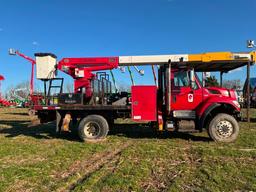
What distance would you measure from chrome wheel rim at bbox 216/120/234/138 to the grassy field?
0.46 meters

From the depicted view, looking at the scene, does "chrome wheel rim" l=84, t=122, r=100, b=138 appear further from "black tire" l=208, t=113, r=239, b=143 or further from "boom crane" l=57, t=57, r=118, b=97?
"black tire" l=208, t=113, r=239, b=143

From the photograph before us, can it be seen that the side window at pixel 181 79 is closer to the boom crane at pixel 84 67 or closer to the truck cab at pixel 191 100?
the truck cab at pixel 191 100

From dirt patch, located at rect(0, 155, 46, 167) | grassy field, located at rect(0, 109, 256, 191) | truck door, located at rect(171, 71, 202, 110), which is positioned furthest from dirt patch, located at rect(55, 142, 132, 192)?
truck door, located at rect(171, 71, 202, 110)

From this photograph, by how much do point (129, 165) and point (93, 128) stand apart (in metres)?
3.92

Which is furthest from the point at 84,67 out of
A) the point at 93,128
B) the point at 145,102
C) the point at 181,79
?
the point at 181,79

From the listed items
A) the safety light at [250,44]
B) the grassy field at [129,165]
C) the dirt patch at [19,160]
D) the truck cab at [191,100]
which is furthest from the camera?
the safety light at [250,44]

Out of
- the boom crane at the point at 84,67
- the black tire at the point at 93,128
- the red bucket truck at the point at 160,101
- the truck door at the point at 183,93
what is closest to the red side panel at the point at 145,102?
the red bucket truck at the point at 160,101

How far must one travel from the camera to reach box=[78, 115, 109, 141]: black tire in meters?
10.3

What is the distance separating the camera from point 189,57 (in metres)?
10.9

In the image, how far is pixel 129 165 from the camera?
682 centimetres

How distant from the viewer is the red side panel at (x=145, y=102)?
1036cm

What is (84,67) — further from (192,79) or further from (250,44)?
(250,44)

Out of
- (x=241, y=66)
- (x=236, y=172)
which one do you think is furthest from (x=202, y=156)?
(x=241, y=66)

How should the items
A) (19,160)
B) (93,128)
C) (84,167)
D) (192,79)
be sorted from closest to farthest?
1. (84,167)
2. (19,160)
3. (192,79)
4. (93,128)
